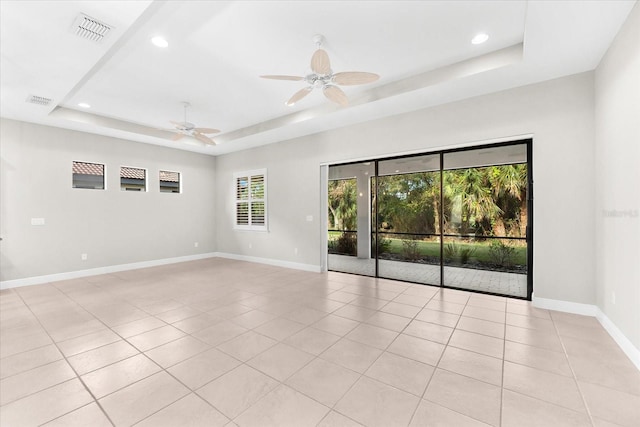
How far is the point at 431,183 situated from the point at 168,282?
5.75 metres

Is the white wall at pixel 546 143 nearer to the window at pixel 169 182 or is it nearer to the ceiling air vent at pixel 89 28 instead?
the ceiling air vent at pixel 89 28

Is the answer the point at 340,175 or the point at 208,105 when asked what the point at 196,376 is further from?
the point at 340,175

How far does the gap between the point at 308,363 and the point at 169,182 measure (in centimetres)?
658

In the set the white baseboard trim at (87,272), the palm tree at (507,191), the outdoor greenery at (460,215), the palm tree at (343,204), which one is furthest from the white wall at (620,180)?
the white baseboard trim at (87,272)

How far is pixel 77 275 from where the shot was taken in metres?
5.64

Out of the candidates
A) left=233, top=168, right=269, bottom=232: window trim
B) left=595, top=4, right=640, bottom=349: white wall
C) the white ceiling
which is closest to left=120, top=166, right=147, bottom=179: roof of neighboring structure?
the white ceiling

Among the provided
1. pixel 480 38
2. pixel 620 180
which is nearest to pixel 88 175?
pixel 480 38

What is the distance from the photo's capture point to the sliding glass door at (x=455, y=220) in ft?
16.5

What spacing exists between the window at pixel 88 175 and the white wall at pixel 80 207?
11cm

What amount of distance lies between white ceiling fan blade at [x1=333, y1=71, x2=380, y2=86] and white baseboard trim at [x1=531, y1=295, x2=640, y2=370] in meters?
3.41

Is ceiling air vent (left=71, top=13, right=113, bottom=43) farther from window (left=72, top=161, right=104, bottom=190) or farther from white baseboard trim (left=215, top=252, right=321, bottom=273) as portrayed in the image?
white baseboard trim (left=215, top=252, right=321, bottom=273)

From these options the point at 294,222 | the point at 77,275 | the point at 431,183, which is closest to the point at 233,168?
the point at 294,222

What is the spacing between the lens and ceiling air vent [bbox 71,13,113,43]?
2.49 m

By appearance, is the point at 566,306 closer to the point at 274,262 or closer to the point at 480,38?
the point at 480,38
